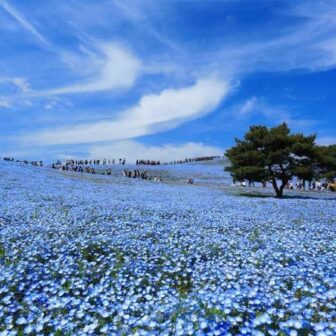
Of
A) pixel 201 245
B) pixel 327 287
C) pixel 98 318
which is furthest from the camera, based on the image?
pixel 201 245

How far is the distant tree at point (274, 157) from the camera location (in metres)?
28.6

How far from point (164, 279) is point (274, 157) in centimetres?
2359

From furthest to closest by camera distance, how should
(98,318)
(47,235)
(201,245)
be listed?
(47,235), (201,245), (98,318)

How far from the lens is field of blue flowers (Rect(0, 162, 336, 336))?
4543mm

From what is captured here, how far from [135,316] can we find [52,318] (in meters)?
1.05

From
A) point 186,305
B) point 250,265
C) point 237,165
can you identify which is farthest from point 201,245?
point 237,165

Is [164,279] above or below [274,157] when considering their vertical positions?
below

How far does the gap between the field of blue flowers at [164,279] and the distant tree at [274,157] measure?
17499 millimetres

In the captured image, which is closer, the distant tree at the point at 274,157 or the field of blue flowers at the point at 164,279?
the field of blue flowers at the point at 164,279

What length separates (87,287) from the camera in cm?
623

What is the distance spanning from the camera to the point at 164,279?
6656 millimetres

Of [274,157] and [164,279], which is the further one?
[274,157]

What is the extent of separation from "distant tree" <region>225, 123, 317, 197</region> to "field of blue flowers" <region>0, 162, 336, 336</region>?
17499mm

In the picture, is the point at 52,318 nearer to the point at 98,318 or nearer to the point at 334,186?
the point at 98,318
